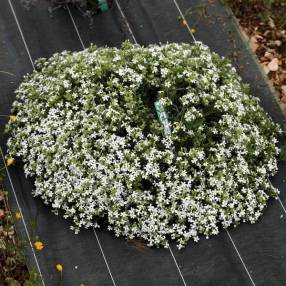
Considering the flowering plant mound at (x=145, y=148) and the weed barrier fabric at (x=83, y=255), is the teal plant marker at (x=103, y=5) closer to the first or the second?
the flowering plant mound at (x=145, y=148)

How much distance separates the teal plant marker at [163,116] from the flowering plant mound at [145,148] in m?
0.07

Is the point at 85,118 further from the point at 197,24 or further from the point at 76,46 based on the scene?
the point at 197,24

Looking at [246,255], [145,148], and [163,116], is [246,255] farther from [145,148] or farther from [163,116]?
[163,116]

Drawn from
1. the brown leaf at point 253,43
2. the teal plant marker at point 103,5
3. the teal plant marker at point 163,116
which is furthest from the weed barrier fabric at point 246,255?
the teal plant marker at point 103,5

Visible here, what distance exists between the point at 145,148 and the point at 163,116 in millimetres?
566

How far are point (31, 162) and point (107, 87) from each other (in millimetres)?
1647

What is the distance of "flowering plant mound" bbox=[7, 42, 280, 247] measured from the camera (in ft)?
23.7

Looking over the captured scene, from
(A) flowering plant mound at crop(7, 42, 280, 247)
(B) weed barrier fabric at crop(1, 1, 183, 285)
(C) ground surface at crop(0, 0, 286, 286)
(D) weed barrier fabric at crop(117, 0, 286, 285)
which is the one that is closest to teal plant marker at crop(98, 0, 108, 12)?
(A) flowering plant mound at crop(7, 42, 280, 247)

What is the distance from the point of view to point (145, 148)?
7.20 metres

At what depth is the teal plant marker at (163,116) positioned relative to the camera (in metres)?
7.31

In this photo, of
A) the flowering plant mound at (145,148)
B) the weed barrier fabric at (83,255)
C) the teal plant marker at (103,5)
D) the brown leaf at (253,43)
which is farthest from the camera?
the brown leaf at (253,43)

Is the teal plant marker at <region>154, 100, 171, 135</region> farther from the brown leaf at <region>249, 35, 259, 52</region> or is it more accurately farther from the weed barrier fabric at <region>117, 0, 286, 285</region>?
the brown leaf at <region>249, 35, 259, 52</region>

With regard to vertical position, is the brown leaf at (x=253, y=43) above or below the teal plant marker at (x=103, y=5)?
below

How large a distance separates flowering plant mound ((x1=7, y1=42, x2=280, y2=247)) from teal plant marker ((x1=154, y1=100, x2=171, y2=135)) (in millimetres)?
67
